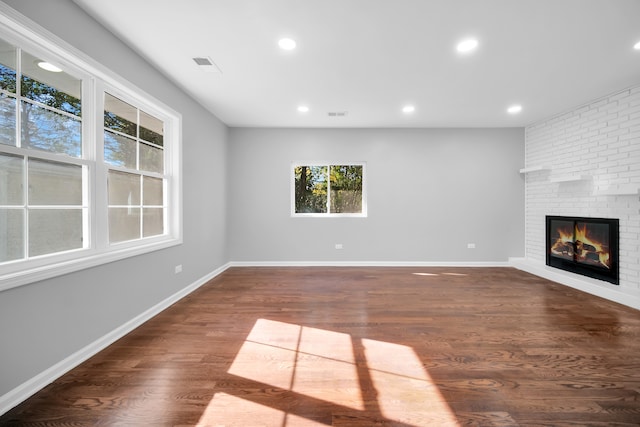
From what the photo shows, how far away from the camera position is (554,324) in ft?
9.14

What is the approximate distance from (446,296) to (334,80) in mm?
3175

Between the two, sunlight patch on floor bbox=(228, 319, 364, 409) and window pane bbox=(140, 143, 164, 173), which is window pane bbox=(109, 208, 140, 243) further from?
sunlight patch on floor bbox=(228, 319, 364, 409)

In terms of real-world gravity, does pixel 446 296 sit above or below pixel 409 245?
below

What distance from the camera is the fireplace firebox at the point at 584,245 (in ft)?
12.3

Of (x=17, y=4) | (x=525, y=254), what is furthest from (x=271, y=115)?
(x=525, y=254)

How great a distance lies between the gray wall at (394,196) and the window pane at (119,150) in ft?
8.36

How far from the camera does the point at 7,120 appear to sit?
5.63 ft

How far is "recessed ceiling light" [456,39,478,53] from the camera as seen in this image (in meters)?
2.54

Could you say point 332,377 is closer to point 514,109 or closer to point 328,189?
point 328,189

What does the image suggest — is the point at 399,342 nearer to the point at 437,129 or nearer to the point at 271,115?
the point at 271,115

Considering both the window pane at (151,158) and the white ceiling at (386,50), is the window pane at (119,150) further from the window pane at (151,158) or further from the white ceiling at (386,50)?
the white ceiling at (386,50)

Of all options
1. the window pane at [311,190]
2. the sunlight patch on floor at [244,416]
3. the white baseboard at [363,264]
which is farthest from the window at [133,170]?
the window pane at [311,190]

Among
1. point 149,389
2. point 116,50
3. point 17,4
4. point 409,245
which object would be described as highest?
point 116,50

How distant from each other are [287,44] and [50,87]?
1.91 m
